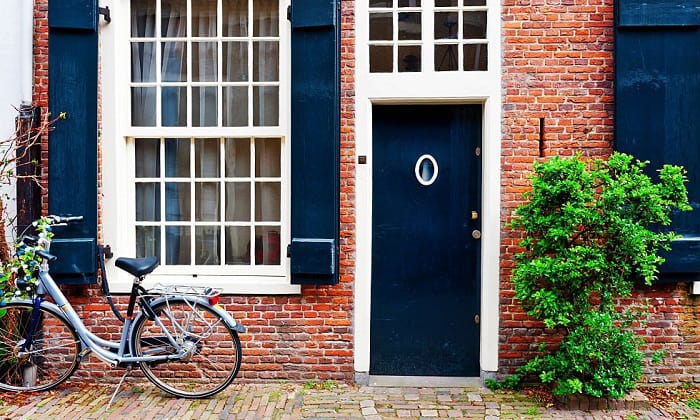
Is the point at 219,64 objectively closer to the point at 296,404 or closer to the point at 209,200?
the point at 209,200

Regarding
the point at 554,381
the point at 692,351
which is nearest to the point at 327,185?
the point at 554,381

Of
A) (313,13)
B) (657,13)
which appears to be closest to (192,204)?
(313,13)

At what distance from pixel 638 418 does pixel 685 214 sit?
179 centimetres

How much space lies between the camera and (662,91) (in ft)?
17.1

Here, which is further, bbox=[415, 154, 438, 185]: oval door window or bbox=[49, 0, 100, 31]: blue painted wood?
bbox=[415, 154, 438, 185]: oval door window

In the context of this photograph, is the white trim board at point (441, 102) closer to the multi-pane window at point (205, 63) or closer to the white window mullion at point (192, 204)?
the multi-pane window at point (205, 63)

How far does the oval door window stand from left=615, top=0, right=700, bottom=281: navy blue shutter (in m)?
1.60

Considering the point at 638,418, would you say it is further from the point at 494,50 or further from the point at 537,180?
the point at 494,50

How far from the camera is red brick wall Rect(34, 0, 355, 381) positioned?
5469 mm

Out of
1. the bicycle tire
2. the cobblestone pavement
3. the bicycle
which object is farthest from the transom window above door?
the bicycle tire

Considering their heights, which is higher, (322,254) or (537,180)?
(537,180)

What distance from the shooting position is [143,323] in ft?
16.7

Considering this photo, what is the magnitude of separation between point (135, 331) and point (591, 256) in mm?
3754

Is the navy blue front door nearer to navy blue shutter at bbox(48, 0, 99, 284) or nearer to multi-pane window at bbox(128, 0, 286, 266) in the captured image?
multi-pane window at bbox(128, 0, 286, 266)
